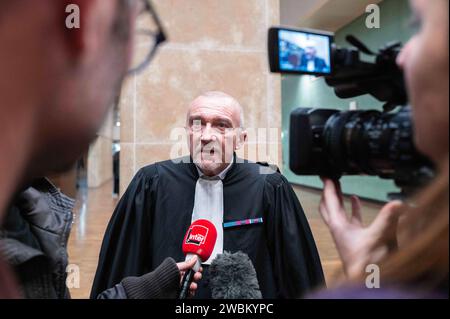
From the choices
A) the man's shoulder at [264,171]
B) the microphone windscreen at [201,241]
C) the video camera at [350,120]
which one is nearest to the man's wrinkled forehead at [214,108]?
the man's shoulder at [264,171]

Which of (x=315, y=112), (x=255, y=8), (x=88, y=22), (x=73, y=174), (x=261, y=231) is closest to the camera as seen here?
(x=88, y=22)

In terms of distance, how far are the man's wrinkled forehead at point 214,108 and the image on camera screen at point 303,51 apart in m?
0.56

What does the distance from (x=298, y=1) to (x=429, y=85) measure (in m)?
0.32

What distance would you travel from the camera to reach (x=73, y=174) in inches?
22.8

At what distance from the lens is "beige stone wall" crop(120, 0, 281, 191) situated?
83 cm

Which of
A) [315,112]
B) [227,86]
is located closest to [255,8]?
[227,86]

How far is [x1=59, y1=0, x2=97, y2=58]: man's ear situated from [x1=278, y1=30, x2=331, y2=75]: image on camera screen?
18 cm

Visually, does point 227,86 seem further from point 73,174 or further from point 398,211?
point 398,211

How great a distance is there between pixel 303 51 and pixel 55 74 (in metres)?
0.23

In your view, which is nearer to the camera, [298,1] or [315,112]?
[315,112]

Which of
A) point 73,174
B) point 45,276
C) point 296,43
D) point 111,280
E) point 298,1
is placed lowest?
point 111,280

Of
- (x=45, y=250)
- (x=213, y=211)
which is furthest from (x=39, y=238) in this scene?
(x=213, y=211)

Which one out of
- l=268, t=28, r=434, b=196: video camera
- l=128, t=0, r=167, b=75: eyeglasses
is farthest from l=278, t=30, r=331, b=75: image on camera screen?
l=128, t=0, r=167, b=75: eyeglasses

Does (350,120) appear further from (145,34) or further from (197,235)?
(197,235)
